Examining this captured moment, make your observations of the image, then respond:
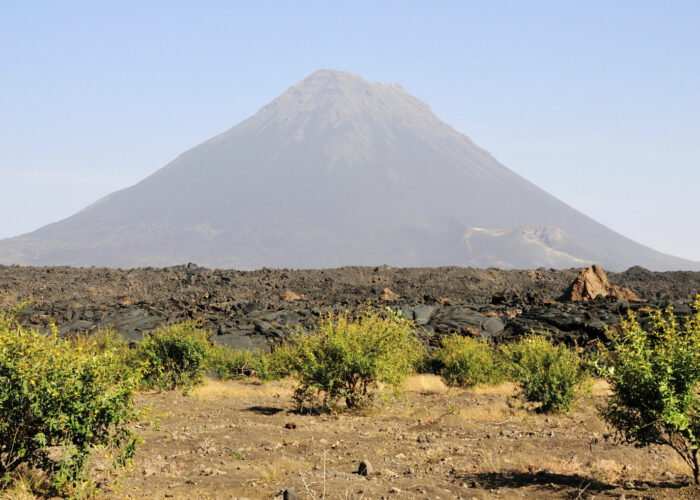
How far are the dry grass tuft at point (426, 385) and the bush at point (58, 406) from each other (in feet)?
48.8

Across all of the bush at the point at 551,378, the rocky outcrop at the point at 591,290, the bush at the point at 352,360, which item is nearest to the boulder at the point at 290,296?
the rocky outcrop at the point at 591,290

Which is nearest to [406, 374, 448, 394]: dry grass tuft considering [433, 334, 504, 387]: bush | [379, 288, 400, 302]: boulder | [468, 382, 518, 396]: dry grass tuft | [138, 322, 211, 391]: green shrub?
[433, 334, 504, 387]: bush

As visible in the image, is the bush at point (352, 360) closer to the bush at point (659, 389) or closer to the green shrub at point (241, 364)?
the green shrub at point (241, 364)

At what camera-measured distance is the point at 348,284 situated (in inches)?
1941

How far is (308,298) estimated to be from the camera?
1779 inches

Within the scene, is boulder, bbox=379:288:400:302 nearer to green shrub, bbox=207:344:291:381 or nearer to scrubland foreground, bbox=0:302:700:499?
green shrub, bbox=207:344:291:381

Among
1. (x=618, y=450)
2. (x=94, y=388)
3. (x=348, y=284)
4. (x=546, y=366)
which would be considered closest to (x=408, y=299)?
(x=348, y=284)

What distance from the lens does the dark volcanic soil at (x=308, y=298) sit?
104ft

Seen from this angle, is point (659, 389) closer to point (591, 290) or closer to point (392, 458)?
point (392, 458)

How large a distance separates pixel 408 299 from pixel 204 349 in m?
24.1

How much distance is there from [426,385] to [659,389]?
15384mm

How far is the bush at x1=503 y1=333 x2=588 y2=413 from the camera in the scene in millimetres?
16219

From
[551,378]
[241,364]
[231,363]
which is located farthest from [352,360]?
[241,364]

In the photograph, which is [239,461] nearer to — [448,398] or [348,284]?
[448,398]
